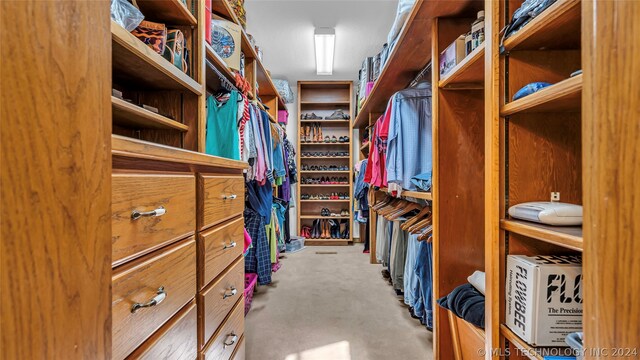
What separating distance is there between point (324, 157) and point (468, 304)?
348cm

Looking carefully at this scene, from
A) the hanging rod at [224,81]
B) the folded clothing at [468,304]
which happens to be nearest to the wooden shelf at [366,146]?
the hanging rod at [224,81]

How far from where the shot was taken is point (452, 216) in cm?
135

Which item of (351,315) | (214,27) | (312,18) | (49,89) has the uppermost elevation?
(312,18)

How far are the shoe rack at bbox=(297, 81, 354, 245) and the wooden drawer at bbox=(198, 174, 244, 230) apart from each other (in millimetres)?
3237

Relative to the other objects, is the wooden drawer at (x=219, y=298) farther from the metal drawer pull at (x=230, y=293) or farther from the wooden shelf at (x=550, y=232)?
the wooden shelf at (x=550, y=232)

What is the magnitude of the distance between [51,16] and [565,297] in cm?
114

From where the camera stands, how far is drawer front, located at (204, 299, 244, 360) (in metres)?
0.88

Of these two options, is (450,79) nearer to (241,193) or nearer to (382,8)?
(241,193)

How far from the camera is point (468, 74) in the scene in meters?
1.21

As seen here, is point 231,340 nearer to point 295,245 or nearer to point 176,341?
point 176,341

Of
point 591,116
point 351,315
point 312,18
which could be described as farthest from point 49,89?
point 312,18

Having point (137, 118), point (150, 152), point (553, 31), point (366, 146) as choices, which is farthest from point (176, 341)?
point (366, 146)

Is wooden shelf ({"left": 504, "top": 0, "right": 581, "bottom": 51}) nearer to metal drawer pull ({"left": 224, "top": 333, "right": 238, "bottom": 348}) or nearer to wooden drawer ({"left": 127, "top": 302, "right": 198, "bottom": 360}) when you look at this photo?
wooden drawer ({"left": 127, "top": 302, "right": 198, "bottom": 360})

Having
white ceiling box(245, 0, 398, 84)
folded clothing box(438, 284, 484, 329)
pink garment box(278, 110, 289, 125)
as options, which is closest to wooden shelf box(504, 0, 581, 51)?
folded clothing box(438, 284, 484, 329)
